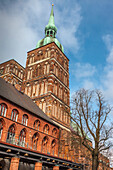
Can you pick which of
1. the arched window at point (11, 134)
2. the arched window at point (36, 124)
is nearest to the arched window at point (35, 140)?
the arched window at point (36, 124)

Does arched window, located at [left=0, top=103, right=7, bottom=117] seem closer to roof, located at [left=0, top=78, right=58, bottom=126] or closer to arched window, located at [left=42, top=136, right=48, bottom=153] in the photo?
roof, located at [left=0, top=78, right=58, bottom=126]

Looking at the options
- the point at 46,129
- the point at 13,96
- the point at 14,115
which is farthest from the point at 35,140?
the point at 13,96

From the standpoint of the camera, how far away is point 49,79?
3419 cm

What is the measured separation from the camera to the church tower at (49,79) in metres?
32.2

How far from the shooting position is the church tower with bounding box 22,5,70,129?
32.2m

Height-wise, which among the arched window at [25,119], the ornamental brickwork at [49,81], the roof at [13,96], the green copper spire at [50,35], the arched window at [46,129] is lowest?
the arched window at [46,129]

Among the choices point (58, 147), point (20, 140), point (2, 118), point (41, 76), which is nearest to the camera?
point (2, 118)

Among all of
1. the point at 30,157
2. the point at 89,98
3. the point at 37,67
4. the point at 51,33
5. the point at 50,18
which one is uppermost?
the point at 50,18

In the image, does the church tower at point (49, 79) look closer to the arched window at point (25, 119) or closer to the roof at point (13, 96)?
the roof at point (13, 96)

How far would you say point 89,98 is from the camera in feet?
64.1

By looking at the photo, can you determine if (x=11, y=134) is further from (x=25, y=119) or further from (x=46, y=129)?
(x=46, y=129)

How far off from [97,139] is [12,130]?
965cm

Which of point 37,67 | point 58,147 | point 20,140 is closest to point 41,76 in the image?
point 37,67

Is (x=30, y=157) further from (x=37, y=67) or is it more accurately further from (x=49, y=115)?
(x=37, y=67)
